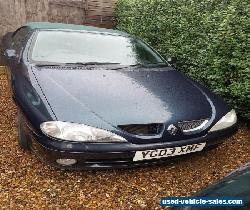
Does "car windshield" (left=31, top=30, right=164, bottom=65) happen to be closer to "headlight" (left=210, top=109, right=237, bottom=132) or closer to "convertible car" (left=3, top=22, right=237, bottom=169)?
"convertible car" (left=3, top=22, right=237, bottom=169)

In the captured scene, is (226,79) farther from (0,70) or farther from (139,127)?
(0,70)

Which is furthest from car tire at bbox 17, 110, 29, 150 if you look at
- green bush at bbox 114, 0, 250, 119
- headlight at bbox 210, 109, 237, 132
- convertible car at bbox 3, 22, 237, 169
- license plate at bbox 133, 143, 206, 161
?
green bush at bbox 114, 0, 250, 119

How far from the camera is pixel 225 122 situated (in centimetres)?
374

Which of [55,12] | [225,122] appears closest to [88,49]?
[225,122]

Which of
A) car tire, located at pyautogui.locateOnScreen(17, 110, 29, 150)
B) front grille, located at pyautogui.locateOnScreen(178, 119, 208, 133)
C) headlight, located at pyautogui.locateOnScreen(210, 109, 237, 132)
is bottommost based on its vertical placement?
car tire, located at pyautogui.locateOnScreen(17, 110, 29, 150)

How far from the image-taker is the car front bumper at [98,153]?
3.18 metres

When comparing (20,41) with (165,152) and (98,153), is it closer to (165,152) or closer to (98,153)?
(98,153)

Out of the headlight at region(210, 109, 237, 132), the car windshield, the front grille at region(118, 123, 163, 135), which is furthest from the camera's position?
the car windshield

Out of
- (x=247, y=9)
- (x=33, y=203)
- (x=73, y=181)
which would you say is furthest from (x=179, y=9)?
(x=33, y=203)

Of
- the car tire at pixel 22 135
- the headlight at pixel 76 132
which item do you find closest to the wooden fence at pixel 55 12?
the car tire at pixel 22 135

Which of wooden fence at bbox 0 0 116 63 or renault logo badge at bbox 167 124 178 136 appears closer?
renault logo badge at bbox 167 124 178 136

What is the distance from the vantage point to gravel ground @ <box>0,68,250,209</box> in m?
3.30

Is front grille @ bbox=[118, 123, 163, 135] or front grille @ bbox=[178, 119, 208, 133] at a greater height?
front grille @ bbox=[118, 123, 163, 135]

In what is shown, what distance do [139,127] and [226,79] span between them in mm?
2104
